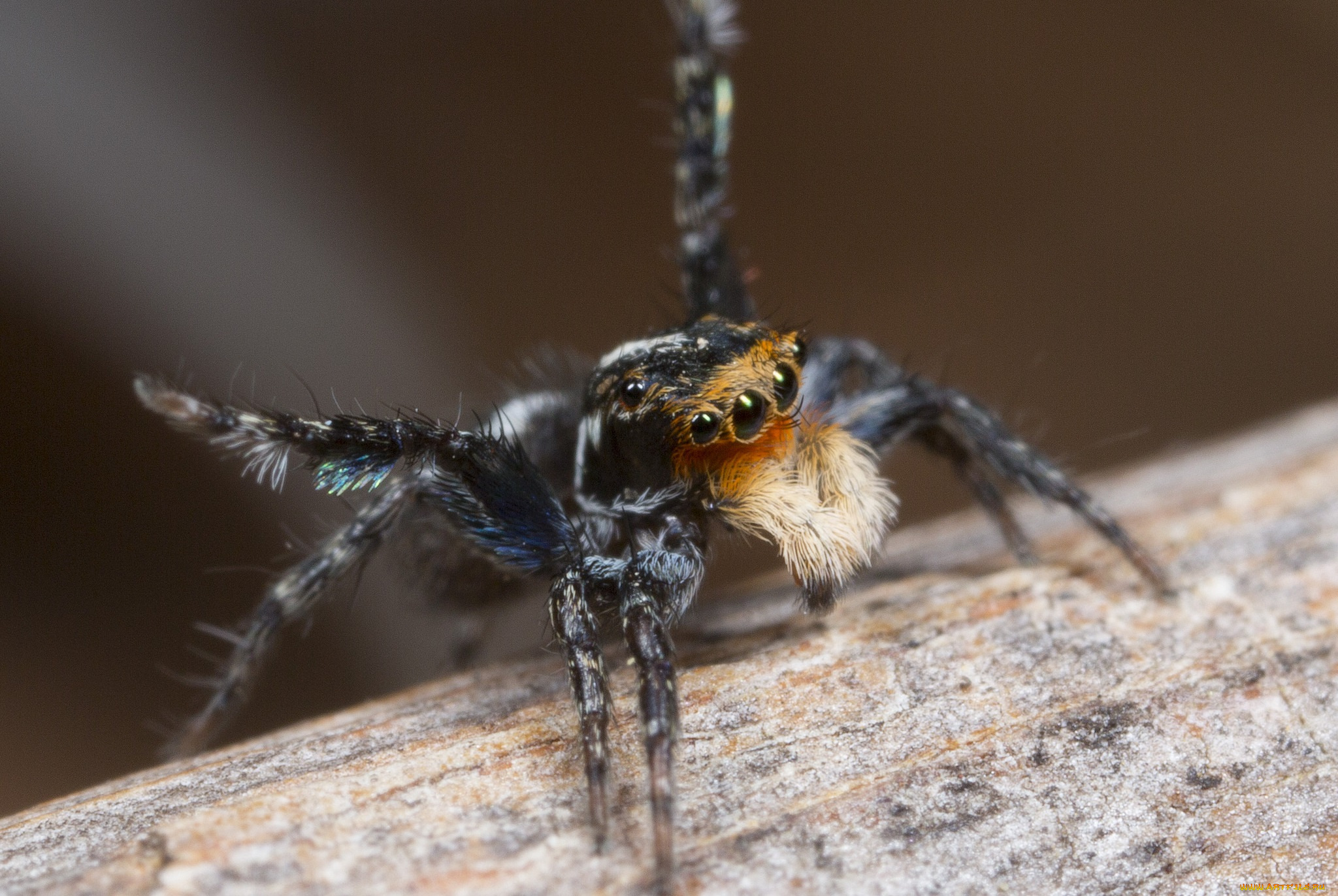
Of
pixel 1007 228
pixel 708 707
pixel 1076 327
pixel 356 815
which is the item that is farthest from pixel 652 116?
pixel 356 815

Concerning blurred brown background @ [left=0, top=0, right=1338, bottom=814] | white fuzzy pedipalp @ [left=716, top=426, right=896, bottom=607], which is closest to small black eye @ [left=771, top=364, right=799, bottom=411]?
white fuzzy pedipalp @ [left=716, top=426, right=896, bottom=607]

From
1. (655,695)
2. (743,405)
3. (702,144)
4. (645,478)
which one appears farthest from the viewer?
(702,144)

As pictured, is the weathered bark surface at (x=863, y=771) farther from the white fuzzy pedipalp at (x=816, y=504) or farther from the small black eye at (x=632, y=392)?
the small black eye at (x=632, y=392)

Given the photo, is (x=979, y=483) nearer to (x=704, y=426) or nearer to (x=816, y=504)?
(x=816, y=504)

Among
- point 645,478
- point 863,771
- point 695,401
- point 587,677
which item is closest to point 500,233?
point 645,478

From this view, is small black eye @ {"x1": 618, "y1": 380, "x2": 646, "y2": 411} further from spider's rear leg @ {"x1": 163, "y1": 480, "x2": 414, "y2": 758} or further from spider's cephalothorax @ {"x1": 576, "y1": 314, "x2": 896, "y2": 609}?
spider's rear leg @ {"x1": 163, "y1": 480, "x2": 414, "y2": 758}

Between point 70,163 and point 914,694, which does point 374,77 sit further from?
point 914,694

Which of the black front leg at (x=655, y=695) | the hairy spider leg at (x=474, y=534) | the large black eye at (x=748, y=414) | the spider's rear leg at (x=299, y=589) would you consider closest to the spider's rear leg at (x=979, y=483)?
the large black eye at (x=748, y=414)
